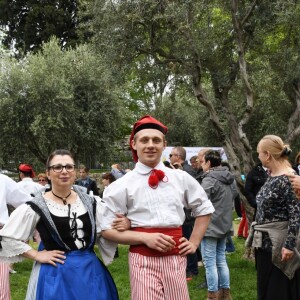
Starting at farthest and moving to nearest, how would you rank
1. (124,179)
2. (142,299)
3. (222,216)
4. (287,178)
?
1. (222,216)
2. (287,178)
3. (124,179)
4. (142,299)

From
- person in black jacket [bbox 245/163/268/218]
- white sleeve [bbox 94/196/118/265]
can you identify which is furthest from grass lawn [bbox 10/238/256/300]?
white sleeve [bbox 94/196/118/265]

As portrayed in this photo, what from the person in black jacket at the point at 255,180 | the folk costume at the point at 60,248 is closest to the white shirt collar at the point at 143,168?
the folk costume at the point at 60,248

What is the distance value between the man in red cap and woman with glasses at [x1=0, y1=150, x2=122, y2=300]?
21 centimetres

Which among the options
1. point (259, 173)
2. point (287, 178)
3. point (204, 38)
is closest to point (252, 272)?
point (259, 173)

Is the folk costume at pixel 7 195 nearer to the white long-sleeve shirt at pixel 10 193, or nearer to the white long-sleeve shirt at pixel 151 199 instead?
the white long-sleeve shirt at pixel 10 193

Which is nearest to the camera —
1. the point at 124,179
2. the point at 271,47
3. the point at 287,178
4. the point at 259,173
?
the point at 124,179

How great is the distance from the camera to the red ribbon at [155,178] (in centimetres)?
347

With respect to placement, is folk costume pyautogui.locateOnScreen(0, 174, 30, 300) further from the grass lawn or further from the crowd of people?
the grass lawn

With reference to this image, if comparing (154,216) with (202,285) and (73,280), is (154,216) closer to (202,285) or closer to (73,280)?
(73,280)

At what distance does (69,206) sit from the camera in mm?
3662

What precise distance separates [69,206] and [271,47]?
7.84 m

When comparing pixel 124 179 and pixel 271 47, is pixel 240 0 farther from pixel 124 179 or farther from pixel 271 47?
pixel 124 179

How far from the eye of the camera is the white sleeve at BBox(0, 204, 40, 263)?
3506 millimetres

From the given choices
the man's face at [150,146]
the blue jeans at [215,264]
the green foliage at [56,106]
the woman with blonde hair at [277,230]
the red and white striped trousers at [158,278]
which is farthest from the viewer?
the green foliage at [56,106]
